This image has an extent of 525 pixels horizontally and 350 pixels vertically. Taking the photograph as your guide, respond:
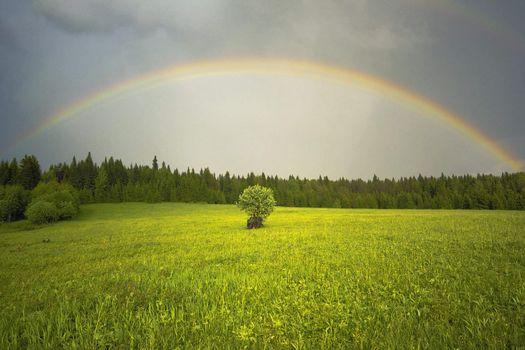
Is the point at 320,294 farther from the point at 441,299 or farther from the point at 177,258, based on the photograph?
the point at 177,258

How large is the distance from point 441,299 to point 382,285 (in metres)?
1.76

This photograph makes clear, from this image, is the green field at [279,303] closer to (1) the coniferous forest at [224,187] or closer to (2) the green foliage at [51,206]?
(2) the green foliage at [51,206]

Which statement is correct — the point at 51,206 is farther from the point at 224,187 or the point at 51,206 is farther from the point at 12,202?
the point at 224,187

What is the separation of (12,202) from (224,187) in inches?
3347

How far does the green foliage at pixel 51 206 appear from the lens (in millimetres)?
55500

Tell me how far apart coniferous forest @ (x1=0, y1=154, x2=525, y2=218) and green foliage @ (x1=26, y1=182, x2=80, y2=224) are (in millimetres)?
6515

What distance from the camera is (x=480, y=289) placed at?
7.46 meters

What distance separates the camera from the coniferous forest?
310 ft

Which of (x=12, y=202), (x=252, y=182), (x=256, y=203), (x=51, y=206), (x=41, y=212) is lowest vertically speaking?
(x=41, y=212)

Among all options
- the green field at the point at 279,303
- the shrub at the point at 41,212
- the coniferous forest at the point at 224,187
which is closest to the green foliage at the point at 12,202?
the coniferous forest at the point at 224,187

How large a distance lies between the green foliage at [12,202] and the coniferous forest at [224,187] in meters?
0.39

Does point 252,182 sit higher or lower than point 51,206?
higher

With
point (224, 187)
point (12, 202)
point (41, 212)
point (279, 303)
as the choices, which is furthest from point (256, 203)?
point (224, 187)

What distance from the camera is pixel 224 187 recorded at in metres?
136
